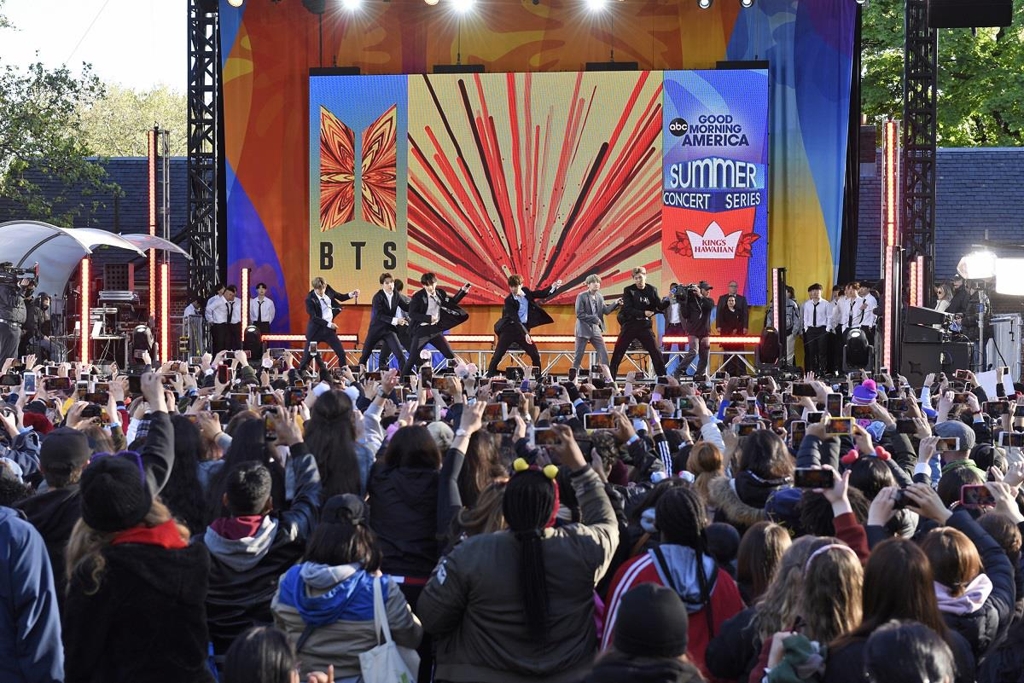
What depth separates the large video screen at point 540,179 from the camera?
2103 centimetres

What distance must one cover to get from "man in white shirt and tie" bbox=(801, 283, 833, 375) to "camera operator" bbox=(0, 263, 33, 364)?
1134 cm

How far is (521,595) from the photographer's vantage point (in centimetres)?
396

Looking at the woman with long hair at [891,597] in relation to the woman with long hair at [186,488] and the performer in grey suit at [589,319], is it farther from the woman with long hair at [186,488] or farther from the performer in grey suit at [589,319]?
the performer in grey suit at [589,319]

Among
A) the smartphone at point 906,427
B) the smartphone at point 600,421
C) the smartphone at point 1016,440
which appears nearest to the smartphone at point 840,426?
the smartphone at point 600,421

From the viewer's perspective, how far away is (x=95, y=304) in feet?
81.9

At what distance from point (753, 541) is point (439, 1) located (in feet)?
61.6

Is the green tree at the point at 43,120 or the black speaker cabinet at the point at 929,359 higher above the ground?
the green tree at the point at 43,120

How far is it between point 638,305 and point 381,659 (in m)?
13.3

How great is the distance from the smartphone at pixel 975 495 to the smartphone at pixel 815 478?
0.90 metres

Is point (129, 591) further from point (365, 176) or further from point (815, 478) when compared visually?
point (365, 176)

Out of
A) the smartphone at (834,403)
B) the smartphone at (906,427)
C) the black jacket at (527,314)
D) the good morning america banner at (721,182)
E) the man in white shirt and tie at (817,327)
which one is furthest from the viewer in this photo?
the good morning america banner at (721,182)

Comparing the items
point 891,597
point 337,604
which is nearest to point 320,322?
point 337,604

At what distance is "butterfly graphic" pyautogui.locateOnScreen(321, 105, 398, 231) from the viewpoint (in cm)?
2156

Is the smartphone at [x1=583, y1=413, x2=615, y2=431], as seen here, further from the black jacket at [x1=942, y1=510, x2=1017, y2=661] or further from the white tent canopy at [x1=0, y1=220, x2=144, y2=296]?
the white tent canopy at [x1=0, y1=220, x2=144, y2=296]
